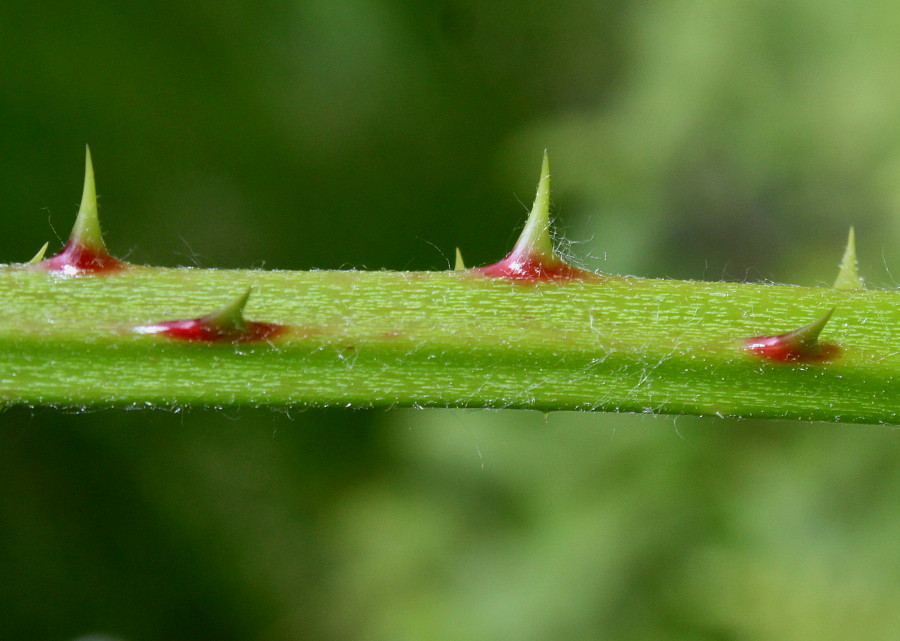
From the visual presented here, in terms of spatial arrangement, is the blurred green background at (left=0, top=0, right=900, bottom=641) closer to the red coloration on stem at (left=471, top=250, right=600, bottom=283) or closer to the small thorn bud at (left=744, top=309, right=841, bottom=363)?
the small thorn bud at (left=744, top=309, right=841, bottom=363)

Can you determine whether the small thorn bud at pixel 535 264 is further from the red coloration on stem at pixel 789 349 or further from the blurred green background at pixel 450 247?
the blurred green background at pixel 450 247

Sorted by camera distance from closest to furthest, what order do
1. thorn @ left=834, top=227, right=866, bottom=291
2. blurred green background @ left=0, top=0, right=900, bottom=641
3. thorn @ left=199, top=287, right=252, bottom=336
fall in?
thorn @ left=199, top=287, right=252, bottom=336 < thorn @ left=834, top=227, right=866, bottom=291 < blurred green background @ left=0, top=0, right=900, bottom=641

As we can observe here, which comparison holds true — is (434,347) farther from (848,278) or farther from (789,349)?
(848,278)

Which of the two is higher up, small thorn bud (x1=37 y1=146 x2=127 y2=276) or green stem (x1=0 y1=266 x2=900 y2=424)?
small thorn bud (x1=37 y1=146 x2=127 y2=276)

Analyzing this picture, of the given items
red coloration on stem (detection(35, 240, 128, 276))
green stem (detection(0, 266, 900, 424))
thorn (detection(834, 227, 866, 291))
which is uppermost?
thorn (detection(834, 227, 866, 291))

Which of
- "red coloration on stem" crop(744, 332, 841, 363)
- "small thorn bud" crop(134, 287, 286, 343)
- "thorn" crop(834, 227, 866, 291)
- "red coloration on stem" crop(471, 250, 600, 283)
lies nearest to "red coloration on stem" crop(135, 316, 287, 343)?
"small thorn bud" crop(134, 287, 286, 343)

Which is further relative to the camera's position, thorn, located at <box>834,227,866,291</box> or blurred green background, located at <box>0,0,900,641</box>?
blurred green background, located at <box>0,0,900,641</box>

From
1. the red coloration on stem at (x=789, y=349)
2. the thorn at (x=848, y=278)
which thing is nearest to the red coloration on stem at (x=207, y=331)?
the red coloration on stem at (x=789, y=349)

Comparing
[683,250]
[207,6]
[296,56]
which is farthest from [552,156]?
[207,6]
